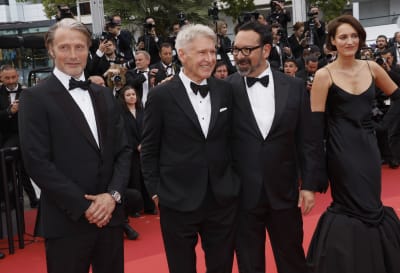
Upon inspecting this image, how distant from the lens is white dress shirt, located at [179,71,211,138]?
2768 mm

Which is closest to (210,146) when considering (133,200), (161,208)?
(161,208)

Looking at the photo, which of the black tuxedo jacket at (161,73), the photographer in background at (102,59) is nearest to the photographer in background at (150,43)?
the black tuxedo jacket at (161,73)

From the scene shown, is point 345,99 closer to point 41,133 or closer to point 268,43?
point 268,43

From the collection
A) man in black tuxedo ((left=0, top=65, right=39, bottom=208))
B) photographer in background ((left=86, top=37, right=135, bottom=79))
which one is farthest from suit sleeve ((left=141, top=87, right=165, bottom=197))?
photographer in background ((left=86, top=37, right=135, bottom=79))

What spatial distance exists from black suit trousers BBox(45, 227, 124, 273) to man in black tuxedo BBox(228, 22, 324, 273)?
2.64 feet

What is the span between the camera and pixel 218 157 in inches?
110

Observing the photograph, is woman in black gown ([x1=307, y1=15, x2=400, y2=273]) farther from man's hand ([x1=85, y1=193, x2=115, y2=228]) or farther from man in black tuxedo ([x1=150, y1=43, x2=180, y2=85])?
man in black tuxedo ([x1=150, y1=43, x2=180, y2=85])

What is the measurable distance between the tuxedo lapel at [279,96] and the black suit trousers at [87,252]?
1045 mm

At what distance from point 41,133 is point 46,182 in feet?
0.74

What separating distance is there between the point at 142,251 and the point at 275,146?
2.15 m

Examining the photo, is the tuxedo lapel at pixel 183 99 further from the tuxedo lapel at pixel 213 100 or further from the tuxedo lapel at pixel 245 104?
the tuxedo lapel at pixel 245 104

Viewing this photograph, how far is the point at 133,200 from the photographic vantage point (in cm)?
473

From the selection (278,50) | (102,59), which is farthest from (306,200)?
(278,50)

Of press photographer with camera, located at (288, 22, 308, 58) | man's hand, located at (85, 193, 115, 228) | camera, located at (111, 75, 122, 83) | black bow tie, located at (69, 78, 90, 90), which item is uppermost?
press photographer with camera, located at (288, 22, 308, 58)
